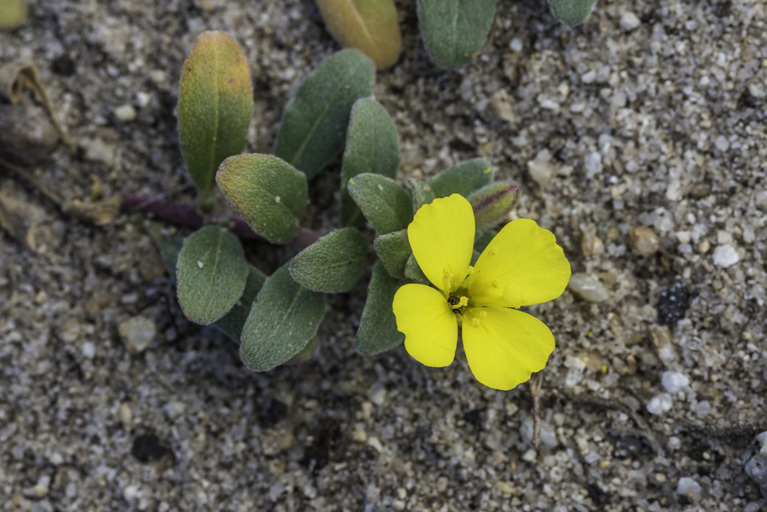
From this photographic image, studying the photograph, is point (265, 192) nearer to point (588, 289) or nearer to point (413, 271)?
point (413, 271)

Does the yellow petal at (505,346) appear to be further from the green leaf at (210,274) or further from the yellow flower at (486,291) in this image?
the green leaf at (210,274)

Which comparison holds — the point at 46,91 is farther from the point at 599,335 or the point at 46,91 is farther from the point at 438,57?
the point at 599,335

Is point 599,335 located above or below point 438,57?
below

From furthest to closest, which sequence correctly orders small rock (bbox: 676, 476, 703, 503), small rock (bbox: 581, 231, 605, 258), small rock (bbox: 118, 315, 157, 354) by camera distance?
small rock (bbox: 118, 315, 157, 354) < small rock (bbox: 581, 231, 605, 258) < small rock (bbox: 676, 476, 703, 503)

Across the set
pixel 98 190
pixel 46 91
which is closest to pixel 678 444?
pixel 98 190

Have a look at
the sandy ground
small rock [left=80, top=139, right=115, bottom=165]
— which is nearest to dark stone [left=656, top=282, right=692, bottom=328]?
the sandy ground

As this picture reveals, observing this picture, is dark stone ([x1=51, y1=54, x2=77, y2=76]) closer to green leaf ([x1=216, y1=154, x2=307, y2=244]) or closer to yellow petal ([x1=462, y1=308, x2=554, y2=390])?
green leaf ([x1=216, y1=154, x2=307, y2=244])
